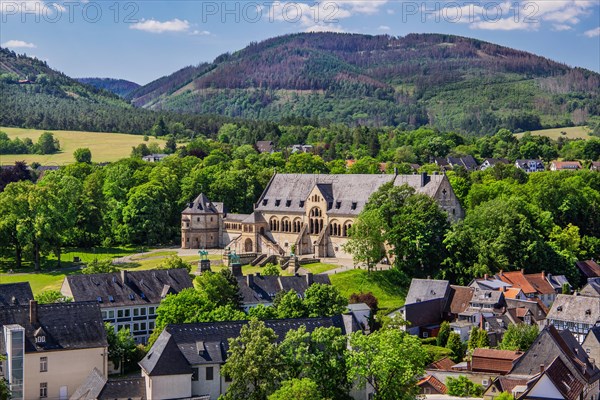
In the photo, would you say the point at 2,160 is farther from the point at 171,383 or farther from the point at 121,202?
the point at 171,383

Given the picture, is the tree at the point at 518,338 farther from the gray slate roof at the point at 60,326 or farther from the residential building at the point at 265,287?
the gray slate roof at the point at 60,326

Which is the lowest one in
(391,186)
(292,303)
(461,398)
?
(461,398)

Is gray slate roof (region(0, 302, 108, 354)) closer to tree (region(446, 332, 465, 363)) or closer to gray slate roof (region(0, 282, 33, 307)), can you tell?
gray slate roof (region(0, 282, 33, 307))

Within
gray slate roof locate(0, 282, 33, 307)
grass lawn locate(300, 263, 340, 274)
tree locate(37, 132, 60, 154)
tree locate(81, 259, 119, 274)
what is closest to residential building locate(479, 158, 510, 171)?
tree locate(37, 132, 60, 154)

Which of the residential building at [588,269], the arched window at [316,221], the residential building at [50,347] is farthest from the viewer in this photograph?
the arched window at [316,221]

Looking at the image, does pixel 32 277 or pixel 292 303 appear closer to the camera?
pixel 292 303

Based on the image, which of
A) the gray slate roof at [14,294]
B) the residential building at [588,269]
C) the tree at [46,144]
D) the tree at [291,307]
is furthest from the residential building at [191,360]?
the tree at [46,144]

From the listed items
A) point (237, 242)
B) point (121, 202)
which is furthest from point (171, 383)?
point (121, 202)
